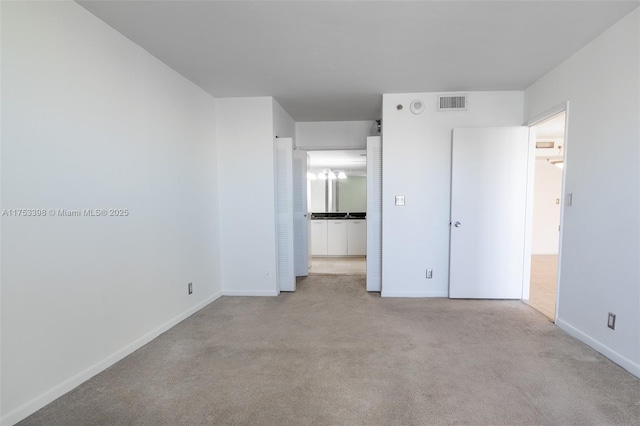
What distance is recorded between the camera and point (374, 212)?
3.99 meters

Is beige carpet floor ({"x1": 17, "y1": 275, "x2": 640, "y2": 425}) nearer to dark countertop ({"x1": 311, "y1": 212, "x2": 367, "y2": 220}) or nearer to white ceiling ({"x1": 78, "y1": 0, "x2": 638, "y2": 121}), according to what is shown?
white ceiling ({"x1": 78, "y1": 0, "x2": 638, "y2": 121})

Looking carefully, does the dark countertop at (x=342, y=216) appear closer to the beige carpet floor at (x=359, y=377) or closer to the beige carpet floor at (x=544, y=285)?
the beige carpet floor at (x=544, y=285)

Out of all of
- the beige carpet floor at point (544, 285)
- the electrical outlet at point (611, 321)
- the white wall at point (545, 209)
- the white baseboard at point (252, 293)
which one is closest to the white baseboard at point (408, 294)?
the beige carpet floor at point (544, 285)

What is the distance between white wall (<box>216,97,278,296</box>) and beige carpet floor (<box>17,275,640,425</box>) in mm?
812

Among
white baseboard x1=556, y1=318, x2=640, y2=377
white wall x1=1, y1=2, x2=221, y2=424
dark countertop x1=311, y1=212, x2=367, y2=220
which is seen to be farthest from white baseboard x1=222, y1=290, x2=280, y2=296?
white baseboard x1=556, y1=318, x2=640, y2=377

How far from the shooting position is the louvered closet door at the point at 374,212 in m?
3.93

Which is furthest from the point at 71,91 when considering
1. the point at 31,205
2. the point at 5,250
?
the point at 5,250

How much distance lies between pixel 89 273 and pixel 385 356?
7.41 ft

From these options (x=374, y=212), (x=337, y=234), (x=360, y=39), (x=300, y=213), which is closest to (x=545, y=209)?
(x=337, y=234)

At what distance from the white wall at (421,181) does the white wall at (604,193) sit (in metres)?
0.86

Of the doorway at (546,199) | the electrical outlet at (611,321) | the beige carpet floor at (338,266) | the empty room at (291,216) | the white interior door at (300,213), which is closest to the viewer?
the empty room at (291,216)

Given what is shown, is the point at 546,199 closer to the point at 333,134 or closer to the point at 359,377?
the point at 333,134

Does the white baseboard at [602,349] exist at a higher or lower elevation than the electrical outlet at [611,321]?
lower

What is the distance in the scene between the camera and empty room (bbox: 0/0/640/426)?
1745mm
